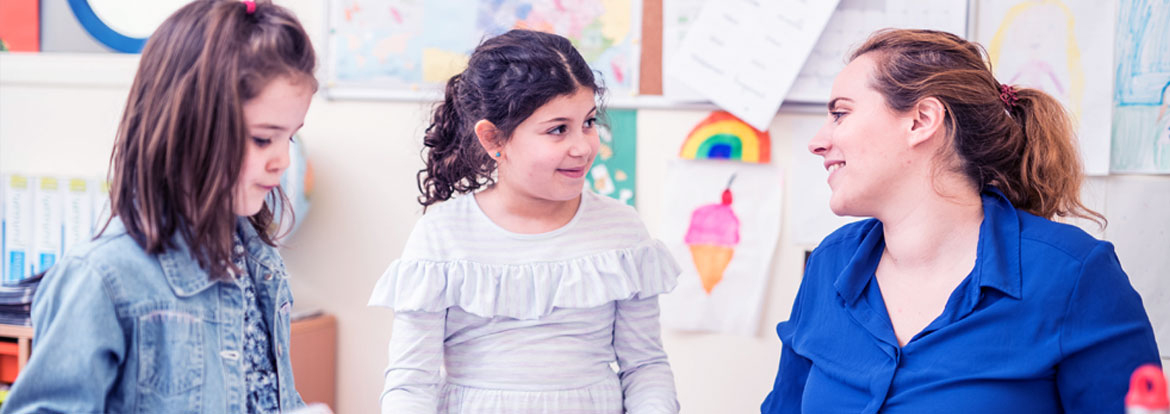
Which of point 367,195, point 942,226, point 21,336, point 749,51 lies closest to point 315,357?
point 367,195

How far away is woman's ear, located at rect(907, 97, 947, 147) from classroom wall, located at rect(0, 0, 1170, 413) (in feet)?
2.11

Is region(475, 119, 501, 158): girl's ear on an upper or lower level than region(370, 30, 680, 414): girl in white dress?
upper

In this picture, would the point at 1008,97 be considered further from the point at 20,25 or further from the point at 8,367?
the point at 20,25

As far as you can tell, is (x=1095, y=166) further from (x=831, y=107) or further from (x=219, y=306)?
(x=219, y=306)

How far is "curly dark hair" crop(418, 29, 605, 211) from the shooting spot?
1.38m

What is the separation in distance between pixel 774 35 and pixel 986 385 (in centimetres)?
95

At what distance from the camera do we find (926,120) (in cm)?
130

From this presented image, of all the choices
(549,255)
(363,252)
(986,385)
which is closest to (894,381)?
(986,385)

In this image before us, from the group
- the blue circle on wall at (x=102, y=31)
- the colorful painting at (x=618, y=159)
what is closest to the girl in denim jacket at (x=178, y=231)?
the colorful painting at (x=618, y=159)

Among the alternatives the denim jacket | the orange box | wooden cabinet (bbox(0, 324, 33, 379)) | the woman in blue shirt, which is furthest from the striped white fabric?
the orange box

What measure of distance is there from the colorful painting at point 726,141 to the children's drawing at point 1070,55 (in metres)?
0.50

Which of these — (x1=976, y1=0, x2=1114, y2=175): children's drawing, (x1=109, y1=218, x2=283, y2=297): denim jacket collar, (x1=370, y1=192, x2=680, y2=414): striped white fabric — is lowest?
(x1=370, y1=192, x2=680, y2=414): striped white fabric

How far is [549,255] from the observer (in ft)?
4.75

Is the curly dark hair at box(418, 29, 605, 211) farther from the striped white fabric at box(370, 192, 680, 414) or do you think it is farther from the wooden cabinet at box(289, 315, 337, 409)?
the wooden cabinet at box(289, 315, 337, 409)
